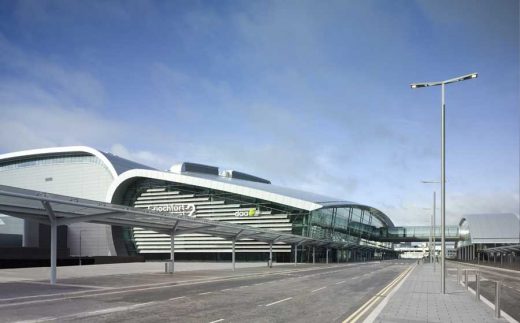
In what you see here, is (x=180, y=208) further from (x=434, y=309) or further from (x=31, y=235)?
(x=434, y=309)

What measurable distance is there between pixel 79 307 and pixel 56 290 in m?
7.19

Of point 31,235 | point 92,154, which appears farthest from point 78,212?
point 92,154

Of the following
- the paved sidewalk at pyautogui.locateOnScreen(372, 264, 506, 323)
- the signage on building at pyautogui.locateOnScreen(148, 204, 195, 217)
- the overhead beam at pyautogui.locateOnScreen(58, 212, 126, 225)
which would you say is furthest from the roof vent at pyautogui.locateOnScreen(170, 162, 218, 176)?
the paved sidewalk at pyautogui.locateOnScreen(372, 264, 506, 323)

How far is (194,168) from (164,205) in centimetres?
1721

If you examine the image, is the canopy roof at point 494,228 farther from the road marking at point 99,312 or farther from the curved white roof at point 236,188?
the road marking at point 99,312

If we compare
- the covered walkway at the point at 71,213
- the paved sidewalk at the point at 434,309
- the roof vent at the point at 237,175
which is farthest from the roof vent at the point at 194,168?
the paved sidewalk at the point at 434,309

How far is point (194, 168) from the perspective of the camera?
103188mm

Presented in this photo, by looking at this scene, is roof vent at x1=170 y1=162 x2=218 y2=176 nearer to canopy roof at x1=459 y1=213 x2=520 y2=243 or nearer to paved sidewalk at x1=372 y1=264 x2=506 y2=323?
canopy roof at x1=459 y1=213 x2=520 y2=243

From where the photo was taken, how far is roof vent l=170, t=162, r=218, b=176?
9956cm

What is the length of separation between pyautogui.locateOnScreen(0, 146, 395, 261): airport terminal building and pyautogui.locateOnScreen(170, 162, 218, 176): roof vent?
224 mm

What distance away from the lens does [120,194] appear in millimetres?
91000

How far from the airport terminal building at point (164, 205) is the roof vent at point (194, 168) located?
0.22 metres

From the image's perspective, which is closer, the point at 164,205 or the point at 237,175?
the point at 164,205

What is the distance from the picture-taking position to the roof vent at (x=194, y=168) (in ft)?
327
